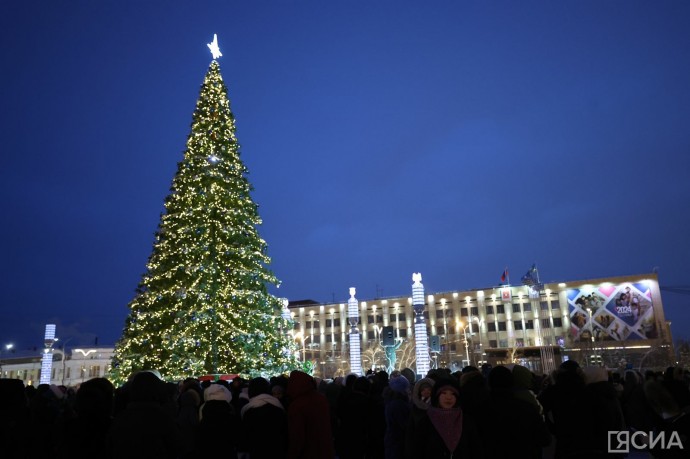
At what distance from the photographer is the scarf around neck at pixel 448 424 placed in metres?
4.68

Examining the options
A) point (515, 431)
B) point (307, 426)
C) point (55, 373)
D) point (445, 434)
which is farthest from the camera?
point (55, 373)

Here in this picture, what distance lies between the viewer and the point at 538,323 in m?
77.3

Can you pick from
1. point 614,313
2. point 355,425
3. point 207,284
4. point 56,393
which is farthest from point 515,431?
point 614,313

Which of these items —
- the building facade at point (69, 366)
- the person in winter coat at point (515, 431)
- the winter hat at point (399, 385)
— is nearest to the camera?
the person in winter coat at point (515, 431)

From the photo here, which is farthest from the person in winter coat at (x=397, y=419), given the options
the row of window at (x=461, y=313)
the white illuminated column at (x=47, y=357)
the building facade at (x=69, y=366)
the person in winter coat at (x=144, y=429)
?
the building facade at (x=69, y=366)

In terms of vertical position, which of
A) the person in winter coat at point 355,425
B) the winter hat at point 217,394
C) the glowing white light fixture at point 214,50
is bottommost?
the person in winter coat at point 355,425

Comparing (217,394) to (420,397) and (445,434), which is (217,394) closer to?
(420,397)

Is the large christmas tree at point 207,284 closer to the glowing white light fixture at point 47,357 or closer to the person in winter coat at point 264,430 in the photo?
the person in winter coat at point 264,430

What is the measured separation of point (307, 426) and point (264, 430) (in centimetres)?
53

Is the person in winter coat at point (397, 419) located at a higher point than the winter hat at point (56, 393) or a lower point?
lower

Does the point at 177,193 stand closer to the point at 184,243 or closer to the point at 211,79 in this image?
the point at 184,243

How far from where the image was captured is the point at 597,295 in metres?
79.2

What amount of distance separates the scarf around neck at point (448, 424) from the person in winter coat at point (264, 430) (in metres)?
1.91

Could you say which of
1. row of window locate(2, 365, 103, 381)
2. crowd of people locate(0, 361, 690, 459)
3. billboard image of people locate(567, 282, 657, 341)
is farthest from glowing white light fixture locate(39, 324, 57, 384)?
billboard image of people locate(567, 282, 657, 341)
